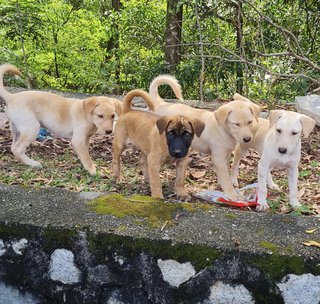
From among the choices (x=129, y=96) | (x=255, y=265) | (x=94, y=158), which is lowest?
(x=94, y=158)

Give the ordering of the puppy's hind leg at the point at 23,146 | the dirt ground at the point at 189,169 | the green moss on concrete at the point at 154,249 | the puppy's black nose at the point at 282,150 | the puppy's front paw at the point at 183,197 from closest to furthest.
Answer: the green moss on concrete at the point at 154,249 < the puppy's black nose at the point at 282,150 < the puppy's front paw at the point at 183,197 < the dirt ground at the point at 189,169 < the puppy's hind leg at the point at 23,146

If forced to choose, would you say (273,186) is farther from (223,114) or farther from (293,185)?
(223,114)

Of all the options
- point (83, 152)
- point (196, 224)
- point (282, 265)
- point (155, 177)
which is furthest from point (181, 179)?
point (282, 265)

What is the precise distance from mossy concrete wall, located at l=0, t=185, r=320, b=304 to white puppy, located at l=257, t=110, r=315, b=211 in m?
1.13

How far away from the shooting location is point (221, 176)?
5254 mm

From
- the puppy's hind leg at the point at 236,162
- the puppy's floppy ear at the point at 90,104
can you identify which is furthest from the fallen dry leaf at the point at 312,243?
the puppy's floppy ear at the point at 90,104

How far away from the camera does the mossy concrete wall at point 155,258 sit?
3.13m

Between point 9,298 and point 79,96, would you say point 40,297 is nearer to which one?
point 9,298

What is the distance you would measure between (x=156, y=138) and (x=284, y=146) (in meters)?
1.28

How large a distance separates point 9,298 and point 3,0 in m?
12.2

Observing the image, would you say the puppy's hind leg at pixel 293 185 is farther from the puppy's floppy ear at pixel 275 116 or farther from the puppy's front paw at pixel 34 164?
the puppy's front paw at pixel 34 164

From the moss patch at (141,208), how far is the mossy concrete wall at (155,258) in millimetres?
66

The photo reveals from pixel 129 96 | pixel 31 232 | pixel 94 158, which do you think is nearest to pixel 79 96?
pixel 94 158

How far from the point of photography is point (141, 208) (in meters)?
3.72
